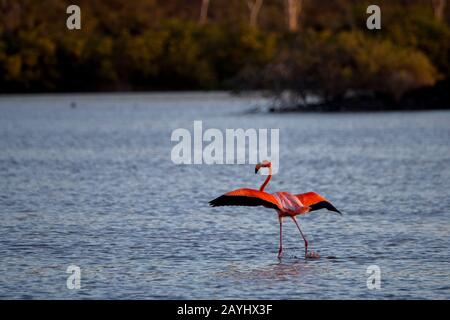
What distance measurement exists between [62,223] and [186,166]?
1345 centimetres

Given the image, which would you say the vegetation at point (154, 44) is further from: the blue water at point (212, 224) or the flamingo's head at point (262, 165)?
the flamingo's head at point (262, 165)

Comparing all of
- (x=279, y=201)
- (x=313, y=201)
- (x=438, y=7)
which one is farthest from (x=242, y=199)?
(x=438, y=7)

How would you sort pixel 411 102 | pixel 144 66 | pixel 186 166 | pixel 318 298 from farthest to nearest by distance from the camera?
1. pixel 144 66
2. pixel 411 102
3. pixel 186 166
4. pixel 318 298

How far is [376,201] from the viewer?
2402 centimetres

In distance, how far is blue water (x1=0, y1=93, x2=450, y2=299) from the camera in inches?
590

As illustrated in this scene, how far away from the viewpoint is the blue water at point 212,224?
590 inches

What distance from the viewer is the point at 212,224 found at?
796 inches

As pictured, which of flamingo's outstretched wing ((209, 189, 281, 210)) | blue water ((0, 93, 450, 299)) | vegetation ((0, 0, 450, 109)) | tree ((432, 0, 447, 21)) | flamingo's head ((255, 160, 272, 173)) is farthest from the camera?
tree ((432, 0, 447, 21))

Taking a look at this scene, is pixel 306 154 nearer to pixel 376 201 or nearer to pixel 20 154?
pixel 20 154

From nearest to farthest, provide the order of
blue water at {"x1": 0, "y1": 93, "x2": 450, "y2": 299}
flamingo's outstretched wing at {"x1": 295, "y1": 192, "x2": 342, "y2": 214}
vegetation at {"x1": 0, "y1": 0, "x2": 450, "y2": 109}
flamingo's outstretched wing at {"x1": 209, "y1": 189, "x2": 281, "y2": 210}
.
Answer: blue water at {"x1": 0, "y1": 93, "x2": 450, "y2": 299} → flamingo's outstretched wing at {"x1": 209, "y1": 189, "x2": 281, "y2": 210} → flamingo's outstretched wing at {"x1": 295, "y1": 192, "x2": 342, "y2": 214} → vegetation at {"x1": 0, "y1": 0, "x2": 450, "y2": 109}

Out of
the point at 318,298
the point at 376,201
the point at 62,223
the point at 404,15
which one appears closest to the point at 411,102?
the point at 404,15

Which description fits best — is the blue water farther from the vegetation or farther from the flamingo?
the vegetation

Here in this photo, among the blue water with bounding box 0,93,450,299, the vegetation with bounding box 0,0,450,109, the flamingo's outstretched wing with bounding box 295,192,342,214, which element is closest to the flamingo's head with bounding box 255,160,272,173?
the flamingo's outstretched wing with bounding box 295,192,342,214

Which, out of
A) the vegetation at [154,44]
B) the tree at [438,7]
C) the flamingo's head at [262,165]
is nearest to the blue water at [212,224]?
the flamingo's head at [262,165]
